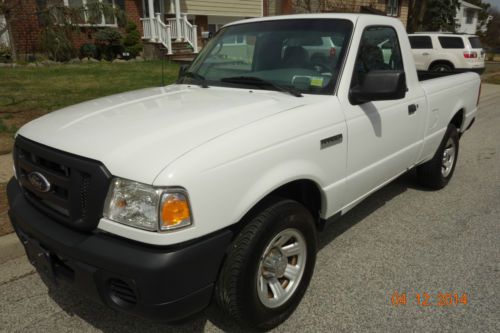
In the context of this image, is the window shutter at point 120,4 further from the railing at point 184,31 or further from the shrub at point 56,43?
the shrub at point 56,43

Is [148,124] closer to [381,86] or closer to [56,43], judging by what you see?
[381,86]

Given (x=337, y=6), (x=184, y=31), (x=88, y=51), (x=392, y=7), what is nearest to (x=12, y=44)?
(x=88, y=51)

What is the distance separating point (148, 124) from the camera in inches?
94.7

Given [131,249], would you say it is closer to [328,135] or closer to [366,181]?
[328,135]

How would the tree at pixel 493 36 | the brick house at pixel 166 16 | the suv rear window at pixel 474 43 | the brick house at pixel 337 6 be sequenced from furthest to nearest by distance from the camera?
the tree at pixel 493 36 < the brick house at pixel 337 6 < the suv rear window at pixel 474 43 < the brick house at pixel 166 16

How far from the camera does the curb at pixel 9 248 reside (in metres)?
3.33

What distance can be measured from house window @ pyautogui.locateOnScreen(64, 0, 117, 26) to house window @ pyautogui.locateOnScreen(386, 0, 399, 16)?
20.3 m

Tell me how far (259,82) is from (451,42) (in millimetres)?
15158

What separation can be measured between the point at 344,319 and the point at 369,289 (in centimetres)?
42

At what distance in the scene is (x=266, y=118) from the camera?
2482 millimetres

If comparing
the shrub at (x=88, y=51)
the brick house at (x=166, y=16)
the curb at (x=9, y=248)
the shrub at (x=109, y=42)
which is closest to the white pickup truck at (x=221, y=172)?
the curb at (x=9, y=248)

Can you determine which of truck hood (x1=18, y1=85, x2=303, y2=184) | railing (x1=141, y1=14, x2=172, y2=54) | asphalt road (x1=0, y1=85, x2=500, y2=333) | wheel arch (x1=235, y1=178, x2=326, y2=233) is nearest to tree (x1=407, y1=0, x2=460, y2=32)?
railing (x1=141, y1=14, x2=172, y2=54)

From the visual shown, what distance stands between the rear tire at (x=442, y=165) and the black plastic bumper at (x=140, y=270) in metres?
3.40

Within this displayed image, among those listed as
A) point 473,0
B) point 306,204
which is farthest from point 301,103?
point 473,0
